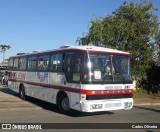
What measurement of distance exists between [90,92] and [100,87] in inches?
20.6

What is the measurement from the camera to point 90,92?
40.8ft

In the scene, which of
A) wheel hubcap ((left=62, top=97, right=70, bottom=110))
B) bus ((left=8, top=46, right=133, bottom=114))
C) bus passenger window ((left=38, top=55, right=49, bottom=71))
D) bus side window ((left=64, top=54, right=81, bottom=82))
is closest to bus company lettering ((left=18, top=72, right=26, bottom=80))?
bus passenger window ((left=38, top=55, right=49, bottom=71))

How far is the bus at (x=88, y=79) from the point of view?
1259cm

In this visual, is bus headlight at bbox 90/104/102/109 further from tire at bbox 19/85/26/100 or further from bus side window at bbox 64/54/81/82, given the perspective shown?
tire at bbox 19/85/26/100

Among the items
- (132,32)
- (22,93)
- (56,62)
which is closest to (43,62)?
(56,62)

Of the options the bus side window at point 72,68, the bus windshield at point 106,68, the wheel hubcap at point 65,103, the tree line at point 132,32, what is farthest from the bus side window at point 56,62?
the tree line at point 132,32

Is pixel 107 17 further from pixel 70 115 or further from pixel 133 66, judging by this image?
pixel 70 115

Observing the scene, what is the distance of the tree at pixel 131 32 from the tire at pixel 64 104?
1342cm

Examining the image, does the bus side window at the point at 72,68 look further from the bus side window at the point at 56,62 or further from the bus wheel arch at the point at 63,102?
the bus wheel arch at the point at 63,102

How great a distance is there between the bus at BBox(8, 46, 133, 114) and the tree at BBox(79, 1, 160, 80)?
12.0 meters

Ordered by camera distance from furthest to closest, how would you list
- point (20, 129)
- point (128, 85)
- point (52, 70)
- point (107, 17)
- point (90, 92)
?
point (107, 17) → point (52, 70) → point (128, 85) → point (90, 92) → point (20, 129)

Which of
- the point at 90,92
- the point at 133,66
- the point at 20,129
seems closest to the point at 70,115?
the point at 90,92

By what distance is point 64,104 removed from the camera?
13992 millimetres

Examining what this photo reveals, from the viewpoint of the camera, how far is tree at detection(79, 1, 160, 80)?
1059 inches
